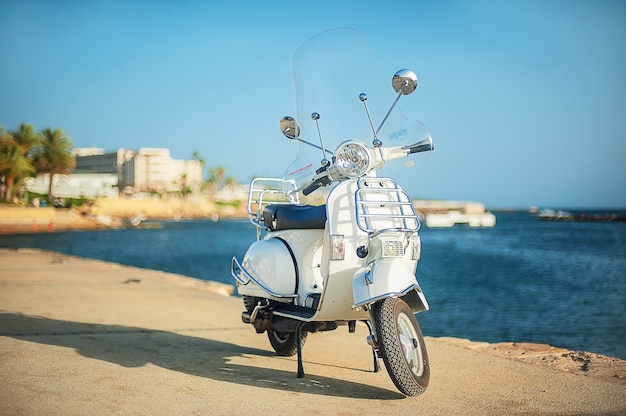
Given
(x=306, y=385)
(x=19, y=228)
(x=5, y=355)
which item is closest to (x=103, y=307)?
(x=5, y=355)

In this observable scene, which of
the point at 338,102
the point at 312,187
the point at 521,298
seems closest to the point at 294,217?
the point at 312,187

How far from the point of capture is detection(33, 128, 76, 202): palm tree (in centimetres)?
8651

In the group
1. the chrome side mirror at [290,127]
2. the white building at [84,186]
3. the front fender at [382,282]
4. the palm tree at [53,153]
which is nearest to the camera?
the front fender at [382,282]

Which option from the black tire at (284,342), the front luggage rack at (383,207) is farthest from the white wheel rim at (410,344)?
the black tire at (284,342)

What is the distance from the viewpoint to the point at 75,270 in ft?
44.3

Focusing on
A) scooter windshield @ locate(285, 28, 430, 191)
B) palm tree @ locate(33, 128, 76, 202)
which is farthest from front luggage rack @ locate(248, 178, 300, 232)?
palm tree @ locate(33, 128, 76, 202)

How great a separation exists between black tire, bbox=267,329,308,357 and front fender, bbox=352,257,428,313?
4.77ft

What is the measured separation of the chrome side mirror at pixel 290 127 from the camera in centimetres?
569

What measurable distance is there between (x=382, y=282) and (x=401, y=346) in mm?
433

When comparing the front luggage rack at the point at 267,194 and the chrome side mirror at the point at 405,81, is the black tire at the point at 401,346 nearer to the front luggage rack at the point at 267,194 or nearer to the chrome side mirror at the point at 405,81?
the chrome side mirror at the point at 405,81

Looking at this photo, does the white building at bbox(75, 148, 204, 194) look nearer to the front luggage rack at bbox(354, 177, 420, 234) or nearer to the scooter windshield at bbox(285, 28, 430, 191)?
the scooter windshield at bbox(285, 28, 430, 191)

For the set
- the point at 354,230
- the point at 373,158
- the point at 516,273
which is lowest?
the point at 516,273

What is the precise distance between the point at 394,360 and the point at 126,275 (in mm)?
9929

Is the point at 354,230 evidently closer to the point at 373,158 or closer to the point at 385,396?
the point at 373,158
